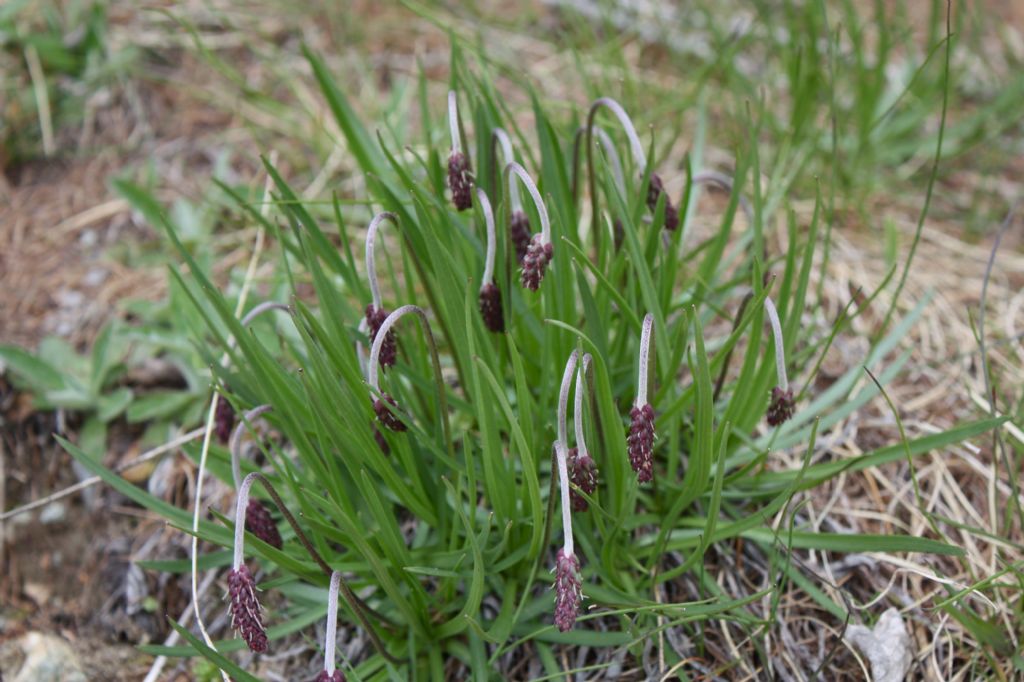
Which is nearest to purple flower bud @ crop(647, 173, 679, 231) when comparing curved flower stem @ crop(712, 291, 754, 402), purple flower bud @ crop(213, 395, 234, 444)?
curved flower stem @ crop(712, 291, 754, 402)

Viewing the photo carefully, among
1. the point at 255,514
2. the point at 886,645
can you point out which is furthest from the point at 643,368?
the point at 886,645

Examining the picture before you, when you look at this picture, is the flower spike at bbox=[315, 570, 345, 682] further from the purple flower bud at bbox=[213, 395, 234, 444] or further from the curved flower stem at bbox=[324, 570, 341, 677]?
the purple flower bud at bbox=[213, 395, 234, 444]

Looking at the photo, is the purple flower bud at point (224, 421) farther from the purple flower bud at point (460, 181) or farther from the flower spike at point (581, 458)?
the flower spike at point (581, 458)

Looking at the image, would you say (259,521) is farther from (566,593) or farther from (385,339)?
(566,593)

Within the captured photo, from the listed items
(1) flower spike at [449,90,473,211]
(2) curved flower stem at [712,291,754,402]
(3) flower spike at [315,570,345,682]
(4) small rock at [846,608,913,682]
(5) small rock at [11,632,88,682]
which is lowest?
(5) small rock at [11,632,88,682]

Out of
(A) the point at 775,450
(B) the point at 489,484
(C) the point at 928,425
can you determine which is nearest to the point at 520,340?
(B) the point at 489,484

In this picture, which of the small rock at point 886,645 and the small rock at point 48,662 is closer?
the small rock at point 886,645

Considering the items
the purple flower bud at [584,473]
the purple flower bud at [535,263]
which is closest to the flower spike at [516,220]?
the purple flower bud at [535,263]
